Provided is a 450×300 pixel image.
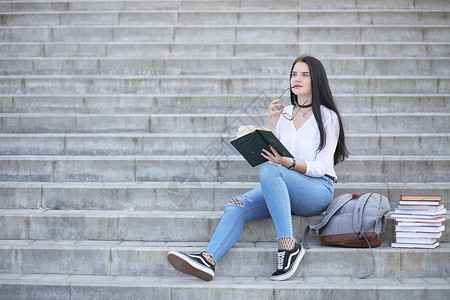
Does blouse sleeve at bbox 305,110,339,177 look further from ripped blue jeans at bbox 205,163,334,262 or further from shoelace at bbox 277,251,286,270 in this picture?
shoelace at bbox 277,251,286,270

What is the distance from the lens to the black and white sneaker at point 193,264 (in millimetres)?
3775

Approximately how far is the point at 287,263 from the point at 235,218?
1.68ft

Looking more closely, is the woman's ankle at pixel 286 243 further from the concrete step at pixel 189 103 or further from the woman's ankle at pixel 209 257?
the concrete step at pixel 189 103

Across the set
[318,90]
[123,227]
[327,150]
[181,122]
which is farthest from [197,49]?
[327,150]

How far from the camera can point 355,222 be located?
3963mm

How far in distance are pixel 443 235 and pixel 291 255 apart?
1.35m

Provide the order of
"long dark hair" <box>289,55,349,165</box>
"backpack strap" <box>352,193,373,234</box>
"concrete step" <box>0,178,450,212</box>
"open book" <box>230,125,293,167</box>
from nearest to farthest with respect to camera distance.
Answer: "open book" <box>230,125,293,167</box>
"backpack strap" <box>352,193,373,234</box>
"long dark hair" <box>289,55,349,165</box>
"concrete step" <box>0,178,450,212</box>

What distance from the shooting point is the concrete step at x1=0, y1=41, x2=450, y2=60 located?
6821mm

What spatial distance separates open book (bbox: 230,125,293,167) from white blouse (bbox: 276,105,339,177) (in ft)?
0.91

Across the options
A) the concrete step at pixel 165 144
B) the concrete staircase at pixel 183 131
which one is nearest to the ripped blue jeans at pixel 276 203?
the concrete staircase at pixel 183 131

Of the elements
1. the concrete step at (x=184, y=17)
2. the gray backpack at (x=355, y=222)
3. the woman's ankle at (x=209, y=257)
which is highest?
the concrete step at (x=184, y=17)

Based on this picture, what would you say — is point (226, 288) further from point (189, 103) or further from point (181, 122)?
point (189, 103)

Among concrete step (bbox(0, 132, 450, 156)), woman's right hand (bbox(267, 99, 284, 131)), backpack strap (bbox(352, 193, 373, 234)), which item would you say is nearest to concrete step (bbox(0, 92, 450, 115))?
concrete step (bbox(0, 132, 450, 156))

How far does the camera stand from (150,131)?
577 cm
